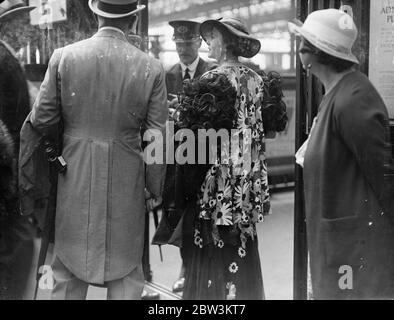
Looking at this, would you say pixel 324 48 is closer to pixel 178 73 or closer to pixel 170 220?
pixel 170 220

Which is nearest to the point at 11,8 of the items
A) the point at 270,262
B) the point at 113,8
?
the point at 113,8

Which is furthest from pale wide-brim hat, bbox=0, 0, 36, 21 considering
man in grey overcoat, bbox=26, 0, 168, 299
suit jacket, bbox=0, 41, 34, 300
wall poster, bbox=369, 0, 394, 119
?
wall poster, bbox=369, 0, 394, 119

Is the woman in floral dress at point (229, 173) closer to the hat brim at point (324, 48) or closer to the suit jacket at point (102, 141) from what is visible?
the suit jacket at point (102, 141)

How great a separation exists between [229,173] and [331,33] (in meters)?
0.86

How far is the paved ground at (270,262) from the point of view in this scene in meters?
3.59

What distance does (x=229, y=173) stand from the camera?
2.85 m

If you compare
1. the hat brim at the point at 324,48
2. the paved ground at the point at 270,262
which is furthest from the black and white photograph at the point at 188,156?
the paved ground at the point at 270,262

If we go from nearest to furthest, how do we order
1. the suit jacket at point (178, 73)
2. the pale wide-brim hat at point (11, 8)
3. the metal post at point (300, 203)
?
the pale wide-brim hat at point (11, 8), the metal post at point (300, 203), the suit jacket at point (178, 73)

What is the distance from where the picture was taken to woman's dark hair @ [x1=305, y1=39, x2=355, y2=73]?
235 cm

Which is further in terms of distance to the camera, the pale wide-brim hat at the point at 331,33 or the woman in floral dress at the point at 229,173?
the woman in floral dress at the point at 229,173

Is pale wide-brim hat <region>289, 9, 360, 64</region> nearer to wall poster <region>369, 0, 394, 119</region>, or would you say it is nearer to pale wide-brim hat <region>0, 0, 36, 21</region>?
wall poster <region>369, 0, 394, 119</region>

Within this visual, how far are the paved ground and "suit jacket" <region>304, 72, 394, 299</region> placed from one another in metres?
1.16

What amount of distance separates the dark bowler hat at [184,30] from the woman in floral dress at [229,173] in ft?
2.15
